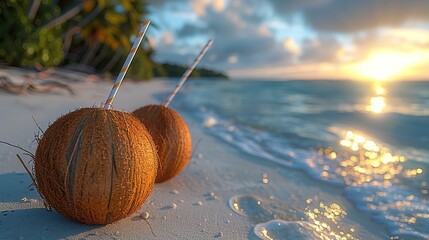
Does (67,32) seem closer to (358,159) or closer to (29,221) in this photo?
(358,159)

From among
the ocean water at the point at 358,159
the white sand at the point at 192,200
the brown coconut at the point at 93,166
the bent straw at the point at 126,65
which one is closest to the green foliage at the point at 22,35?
the ocean water at the point at 358,159

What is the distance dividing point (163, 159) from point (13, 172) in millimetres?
1496

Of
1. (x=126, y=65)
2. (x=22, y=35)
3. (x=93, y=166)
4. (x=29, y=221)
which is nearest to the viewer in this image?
(x=93, y=166)

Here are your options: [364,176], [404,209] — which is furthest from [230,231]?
[364,176]

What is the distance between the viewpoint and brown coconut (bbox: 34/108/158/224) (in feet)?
7.98

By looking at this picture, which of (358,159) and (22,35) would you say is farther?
(22,35)

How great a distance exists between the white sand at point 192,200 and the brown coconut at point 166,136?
0.73 feet

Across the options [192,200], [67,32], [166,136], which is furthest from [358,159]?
[67,32]

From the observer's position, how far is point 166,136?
362 cm

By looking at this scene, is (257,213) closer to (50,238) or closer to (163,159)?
(163,159)

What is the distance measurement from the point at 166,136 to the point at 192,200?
663mm

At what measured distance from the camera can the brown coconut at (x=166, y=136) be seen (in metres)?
3.61

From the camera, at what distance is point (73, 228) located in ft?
8.68

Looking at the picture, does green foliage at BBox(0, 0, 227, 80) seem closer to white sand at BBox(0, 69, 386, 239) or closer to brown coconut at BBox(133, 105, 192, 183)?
white sand at BBox(0, 69, 386, 239)
